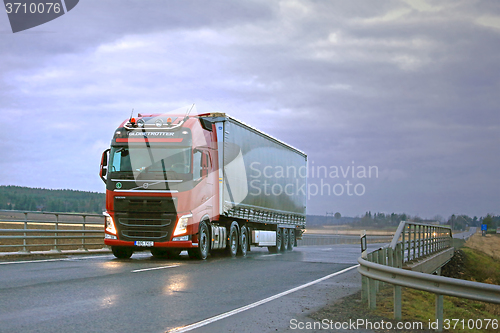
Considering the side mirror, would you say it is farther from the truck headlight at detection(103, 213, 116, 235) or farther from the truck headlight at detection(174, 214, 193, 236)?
the truck headlight at detection(174, 214, 193, 236)

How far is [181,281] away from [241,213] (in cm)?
971

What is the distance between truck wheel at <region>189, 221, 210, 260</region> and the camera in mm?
16791

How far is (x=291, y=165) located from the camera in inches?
1128

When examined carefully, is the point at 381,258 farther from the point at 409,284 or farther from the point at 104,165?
the point at 104,165

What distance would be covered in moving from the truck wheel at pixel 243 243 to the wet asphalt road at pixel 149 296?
6166 mm

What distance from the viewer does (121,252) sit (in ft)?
56.2

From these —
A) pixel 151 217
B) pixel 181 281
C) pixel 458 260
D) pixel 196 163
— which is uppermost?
pixel 196 163

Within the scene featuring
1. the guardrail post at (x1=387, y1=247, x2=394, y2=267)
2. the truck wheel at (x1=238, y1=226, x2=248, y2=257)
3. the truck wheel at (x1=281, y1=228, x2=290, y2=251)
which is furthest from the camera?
the truck wheel at (x1=281, y1=228, x2=290, y2=251)

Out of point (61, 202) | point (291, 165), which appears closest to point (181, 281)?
point (291, 165)

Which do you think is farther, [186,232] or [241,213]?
[241,213]

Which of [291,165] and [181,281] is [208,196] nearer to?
[181,281]

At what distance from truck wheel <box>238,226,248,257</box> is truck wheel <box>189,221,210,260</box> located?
3.17 meters

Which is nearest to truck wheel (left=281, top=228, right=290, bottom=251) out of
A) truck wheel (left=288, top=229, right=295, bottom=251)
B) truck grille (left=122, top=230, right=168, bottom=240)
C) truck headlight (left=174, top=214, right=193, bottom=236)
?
truck wheel (left=288, top=229, right=295, bottom=251)

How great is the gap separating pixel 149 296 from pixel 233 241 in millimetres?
11254
